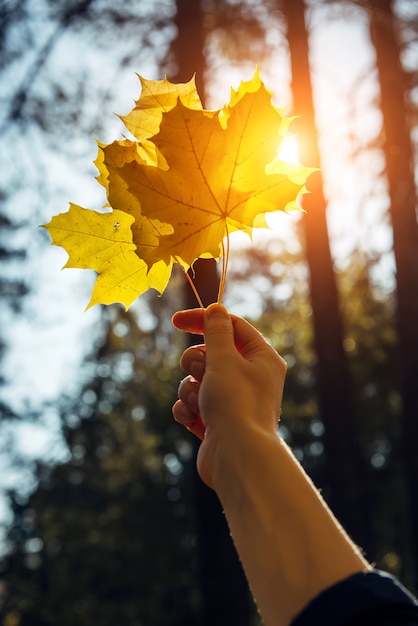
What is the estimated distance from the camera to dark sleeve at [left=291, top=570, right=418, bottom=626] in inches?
32.0

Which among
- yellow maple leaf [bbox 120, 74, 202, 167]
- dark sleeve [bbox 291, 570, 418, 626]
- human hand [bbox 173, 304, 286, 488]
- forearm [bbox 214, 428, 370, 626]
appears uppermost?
yellow maple leaf [bbox 120, 74, 202, 167]

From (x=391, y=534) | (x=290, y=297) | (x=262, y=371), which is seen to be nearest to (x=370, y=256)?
(x=290, y=297)

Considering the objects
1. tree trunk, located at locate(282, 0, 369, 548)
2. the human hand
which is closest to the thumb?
the human hand

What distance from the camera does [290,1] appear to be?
713cm

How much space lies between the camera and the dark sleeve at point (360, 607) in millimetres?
814

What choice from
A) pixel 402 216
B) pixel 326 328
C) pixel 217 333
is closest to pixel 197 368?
pixel 217 333

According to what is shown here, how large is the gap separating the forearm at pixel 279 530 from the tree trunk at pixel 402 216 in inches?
252

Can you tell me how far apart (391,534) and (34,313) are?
8.12 metres

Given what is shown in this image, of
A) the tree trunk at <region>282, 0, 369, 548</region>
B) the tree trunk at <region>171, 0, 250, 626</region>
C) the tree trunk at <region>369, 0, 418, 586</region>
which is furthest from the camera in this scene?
the tree trunk at <region>369, 0, 418, 586</region>

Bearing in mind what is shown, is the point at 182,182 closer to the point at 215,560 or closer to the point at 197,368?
the point at 197,368

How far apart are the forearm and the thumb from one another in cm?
24

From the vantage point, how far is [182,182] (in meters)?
1.48

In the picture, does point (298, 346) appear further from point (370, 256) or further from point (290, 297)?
point (370, 256)

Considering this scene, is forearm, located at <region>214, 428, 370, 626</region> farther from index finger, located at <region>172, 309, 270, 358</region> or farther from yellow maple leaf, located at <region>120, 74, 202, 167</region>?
yellow maple leaf, located at <region>120, 74, 202, 167</region>
